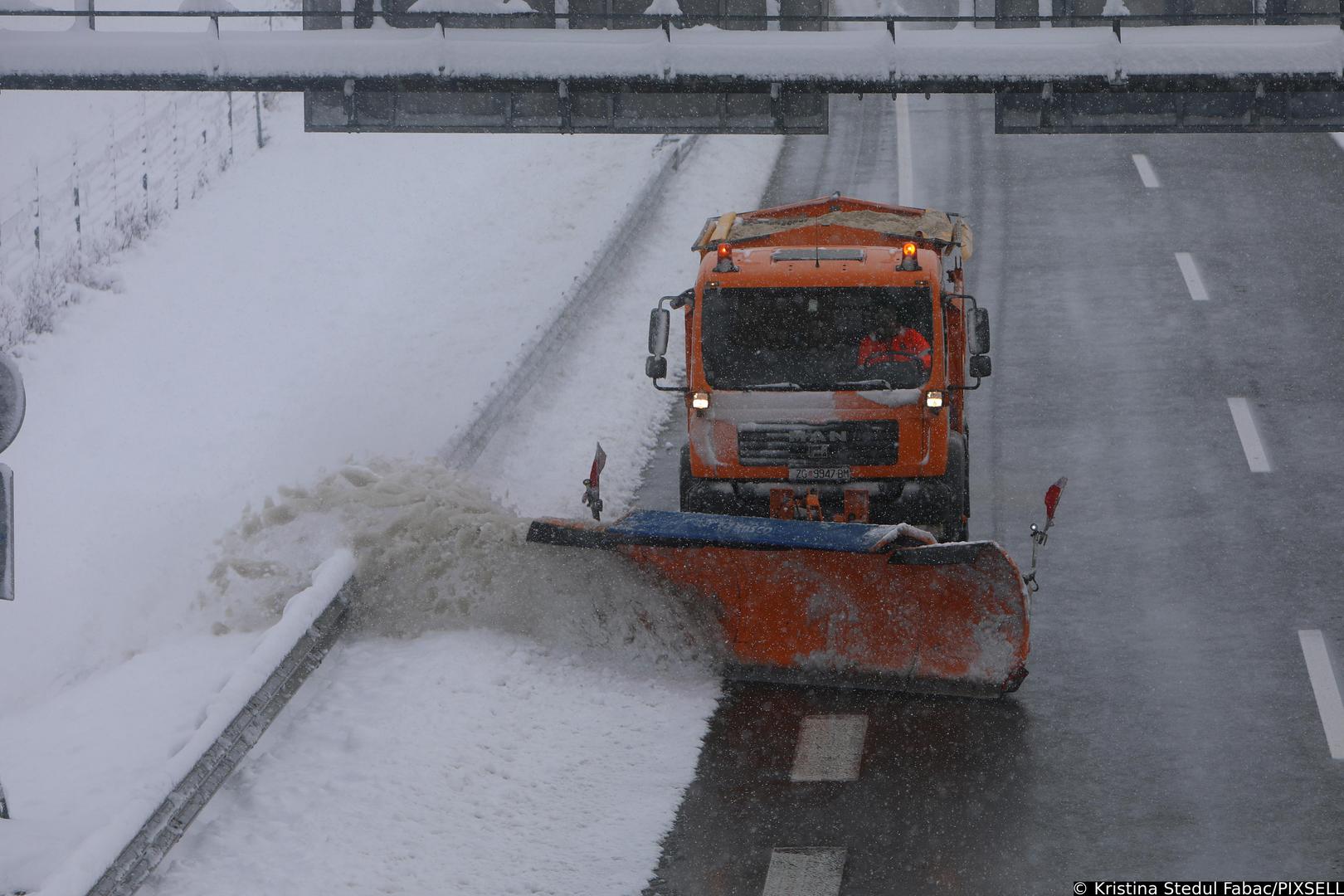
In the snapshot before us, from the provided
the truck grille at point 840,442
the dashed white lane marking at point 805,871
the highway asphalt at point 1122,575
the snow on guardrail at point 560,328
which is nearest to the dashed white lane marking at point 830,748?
the highway asphalt at point 1122,575

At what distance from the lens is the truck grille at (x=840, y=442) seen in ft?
37.4

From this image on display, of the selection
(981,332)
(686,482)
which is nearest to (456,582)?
(686,482)

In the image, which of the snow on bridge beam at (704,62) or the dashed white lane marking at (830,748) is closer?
the dashed white lane marking at (830,748)

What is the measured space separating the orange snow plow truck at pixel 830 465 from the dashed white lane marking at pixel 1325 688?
5.81ft

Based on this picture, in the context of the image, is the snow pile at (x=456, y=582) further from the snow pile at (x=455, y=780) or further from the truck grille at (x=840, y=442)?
the truck grille at (x=840, y=442)

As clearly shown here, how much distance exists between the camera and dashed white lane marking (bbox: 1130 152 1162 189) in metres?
24.1

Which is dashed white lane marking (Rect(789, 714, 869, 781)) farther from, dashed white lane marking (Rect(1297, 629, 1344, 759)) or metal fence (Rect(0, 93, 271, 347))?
metal fence (Rect(0, 93, 271, 347))

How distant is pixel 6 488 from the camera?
7.26 metres

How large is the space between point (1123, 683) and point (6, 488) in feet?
21.9

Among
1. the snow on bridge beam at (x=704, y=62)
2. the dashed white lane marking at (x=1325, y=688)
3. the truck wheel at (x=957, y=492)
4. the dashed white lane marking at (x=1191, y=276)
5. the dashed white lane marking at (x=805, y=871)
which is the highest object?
the snow on bridge beam at (x=704, y=62)

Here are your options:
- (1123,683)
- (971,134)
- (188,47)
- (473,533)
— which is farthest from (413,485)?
(971,134)

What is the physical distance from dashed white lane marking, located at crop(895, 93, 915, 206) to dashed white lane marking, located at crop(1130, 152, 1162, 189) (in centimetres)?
333

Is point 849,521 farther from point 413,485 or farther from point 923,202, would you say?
point 923,202

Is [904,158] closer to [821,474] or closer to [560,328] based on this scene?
[560,328]
